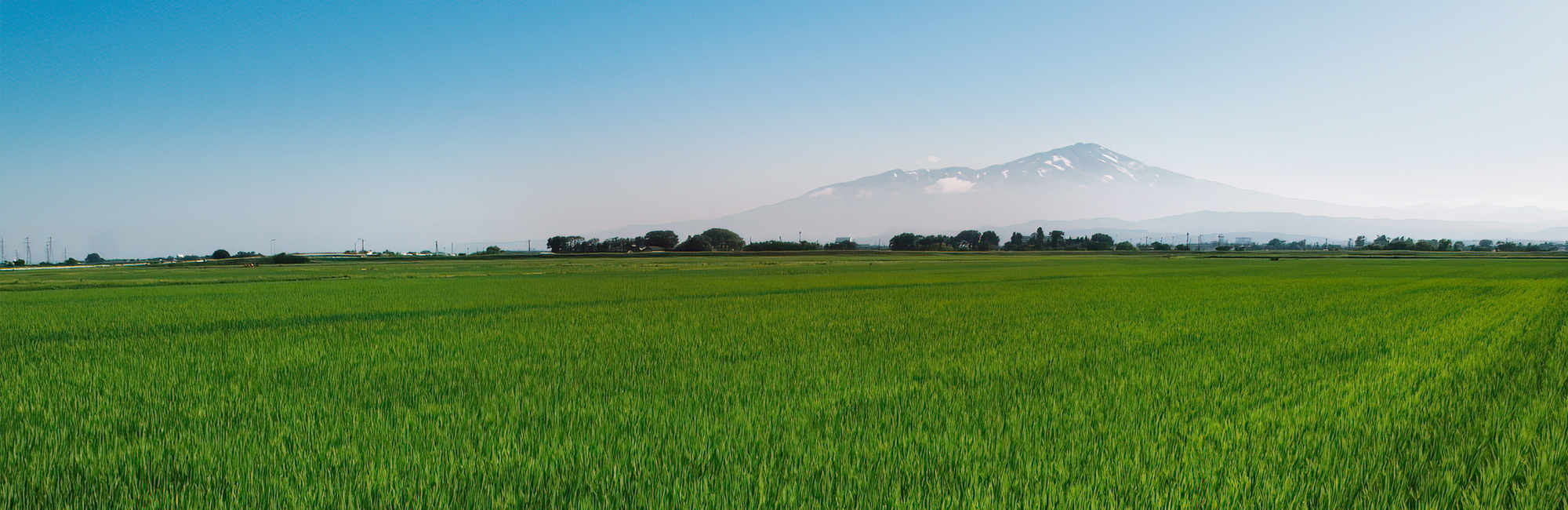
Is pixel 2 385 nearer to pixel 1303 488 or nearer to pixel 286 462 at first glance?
pixel 286 462

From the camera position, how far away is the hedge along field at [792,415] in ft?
9.94

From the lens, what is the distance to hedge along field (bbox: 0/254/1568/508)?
303 centimetres

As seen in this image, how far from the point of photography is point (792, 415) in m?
4.30

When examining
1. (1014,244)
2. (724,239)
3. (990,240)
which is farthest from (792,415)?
(990,240)

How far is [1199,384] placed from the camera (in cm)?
539

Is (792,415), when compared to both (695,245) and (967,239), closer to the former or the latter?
(695,245)

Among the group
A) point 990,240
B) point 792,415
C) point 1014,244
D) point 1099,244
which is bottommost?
point 792,415

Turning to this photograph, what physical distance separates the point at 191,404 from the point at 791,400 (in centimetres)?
458

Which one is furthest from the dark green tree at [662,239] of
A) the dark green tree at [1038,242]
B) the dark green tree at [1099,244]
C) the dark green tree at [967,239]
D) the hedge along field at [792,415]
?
the hedge along field at [792,415]

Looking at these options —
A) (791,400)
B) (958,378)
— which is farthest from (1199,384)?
(791,400)

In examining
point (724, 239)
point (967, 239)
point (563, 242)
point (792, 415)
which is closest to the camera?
point (792, 415)

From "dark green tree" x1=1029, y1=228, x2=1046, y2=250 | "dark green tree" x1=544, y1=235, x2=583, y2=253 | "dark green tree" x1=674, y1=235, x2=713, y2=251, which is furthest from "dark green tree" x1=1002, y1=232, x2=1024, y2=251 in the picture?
"dark green tree" x1=544, y1=235, x2=583, y2=253

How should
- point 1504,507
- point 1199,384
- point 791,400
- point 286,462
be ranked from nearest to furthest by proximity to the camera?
1. point 1504,507
2. point 286,462
3. point 791,400
4. point 1199,384

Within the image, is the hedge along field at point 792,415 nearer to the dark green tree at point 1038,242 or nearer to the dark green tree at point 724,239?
the dark green tree at point 724,239
